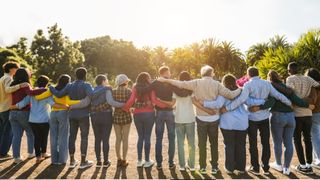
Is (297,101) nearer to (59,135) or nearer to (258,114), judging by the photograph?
(258,114)

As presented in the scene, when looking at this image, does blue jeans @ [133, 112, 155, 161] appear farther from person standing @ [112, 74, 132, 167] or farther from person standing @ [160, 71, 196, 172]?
person standing @ [160, 71, 196, 172]

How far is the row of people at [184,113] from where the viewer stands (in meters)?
7.80

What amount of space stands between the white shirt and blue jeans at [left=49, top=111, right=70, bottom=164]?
2515 mm

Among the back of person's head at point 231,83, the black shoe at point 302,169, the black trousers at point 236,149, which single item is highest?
the back of person's head at point 231,83

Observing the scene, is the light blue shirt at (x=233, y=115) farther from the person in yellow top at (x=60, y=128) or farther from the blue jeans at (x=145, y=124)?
the person in yellow top at (x=60, y=128)

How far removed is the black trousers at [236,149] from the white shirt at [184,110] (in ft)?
2.54

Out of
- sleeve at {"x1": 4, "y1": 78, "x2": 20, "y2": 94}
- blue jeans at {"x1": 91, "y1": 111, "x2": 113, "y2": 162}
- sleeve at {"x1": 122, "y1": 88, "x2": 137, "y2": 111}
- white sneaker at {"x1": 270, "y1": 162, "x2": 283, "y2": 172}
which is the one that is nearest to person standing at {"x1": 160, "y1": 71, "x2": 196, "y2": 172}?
sleeve at {"x1": 122, "y1": 88, "x2": 137, "y2": 111}

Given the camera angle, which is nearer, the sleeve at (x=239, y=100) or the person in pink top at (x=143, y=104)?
the sleeve at (x=239, y=100)

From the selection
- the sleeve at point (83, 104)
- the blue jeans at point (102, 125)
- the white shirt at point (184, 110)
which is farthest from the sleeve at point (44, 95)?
the white shirt at point (184, 110)

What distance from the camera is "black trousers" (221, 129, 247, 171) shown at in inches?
304

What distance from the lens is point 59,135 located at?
8.62 meters

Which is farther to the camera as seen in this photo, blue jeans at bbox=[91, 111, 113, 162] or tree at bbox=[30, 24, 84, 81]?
tree at bbox=[30, 24, 84, 81]

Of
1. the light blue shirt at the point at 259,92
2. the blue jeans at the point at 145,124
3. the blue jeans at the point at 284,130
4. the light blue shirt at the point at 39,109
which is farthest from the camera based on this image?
the light blue shirt at the point at 39,109

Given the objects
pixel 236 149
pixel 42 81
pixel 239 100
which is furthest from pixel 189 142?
pixel 42 81
